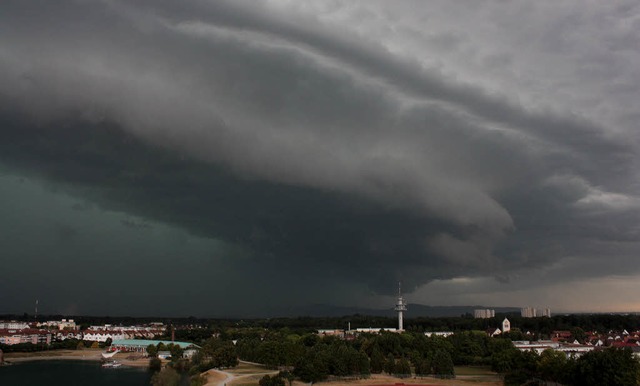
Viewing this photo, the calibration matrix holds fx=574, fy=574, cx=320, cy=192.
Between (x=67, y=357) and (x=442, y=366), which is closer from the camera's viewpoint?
(x=442, y=366)

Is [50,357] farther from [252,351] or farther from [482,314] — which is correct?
[482,314]


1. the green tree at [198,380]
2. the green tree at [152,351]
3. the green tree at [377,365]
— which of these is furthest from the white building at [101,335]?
the green tree at [377,365]

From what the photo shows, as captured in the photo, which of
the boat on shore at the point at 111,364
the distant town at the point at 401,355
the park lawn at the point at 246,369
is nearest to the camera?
the distant town at the point at 401,355

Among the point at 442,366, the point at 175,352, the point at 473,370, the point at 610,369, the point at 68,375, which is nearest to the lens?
the point at 610,369

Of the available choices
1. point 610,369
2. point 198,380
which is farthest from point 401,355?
point 610,369

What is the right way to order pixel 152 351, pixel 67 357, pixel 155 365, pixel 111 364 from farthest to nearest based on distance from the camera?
pixel 67 357, pixel 152 351, pixel 111 364, pixel 155 365

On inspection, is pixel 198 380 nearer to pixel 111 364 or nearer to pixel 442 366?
pixel 442 366

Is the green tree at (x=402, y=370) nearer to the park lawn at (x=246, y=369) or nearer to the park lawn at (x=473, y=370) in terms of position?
the park lawn at (x=473, y=370)

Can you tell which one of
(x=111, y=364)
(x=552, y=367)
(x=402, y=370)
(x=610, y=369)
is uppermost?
(x=610, y=369)

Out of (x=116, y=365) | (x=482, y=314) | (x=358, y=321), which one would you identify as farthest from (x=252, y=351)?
(x=482, y=314)
